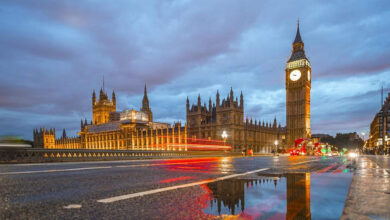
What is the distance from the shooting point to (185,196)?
142 inches

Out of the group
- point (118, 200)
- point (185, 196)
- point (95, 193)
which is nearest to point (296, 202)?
point (185, 196)

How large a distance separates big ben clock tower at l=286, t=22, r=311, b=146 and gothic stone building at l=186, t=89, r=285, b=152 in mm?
11270

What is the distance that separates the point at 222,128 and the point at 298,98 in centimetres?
4020

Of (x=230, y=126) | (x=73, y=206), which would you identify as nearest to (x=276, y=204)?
(x=73, y=206)

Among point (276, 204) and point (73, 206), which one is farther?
point (276, 204)

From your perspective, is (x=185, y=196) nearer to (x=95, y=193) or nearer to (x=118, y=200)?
(x=118, y=200)

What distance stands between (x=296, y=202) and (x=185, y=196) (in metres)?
1.47

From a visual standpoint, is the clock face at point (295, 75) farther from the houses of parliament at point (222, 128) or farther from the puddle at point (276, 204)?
the puddle at point (276, 204)

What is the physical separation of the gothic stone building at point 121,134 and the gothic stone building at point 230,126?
6.40m

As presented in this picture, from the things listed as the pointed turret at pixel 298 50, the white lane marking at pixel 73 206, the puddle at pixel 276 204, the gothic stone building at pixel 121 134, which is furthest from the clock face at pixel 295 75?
the white lane marking at pixel 73 206

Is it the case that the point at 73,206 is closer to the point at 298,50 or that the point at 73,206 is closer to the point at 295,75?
the point at 295,75

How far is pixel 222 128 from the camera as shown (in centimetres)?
7225

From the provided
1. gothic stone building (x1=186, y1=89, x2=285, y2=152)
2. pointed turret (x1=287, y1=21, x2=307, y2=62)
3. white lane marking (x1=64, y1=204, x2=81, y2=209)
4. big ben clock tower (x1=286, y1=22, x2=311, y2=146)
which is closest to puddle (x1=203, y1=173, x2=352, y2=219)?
white lane marking (x1=64, y1=204, x2=81, y2=209)

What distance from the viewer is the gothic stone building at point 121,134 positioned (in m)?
74.8
